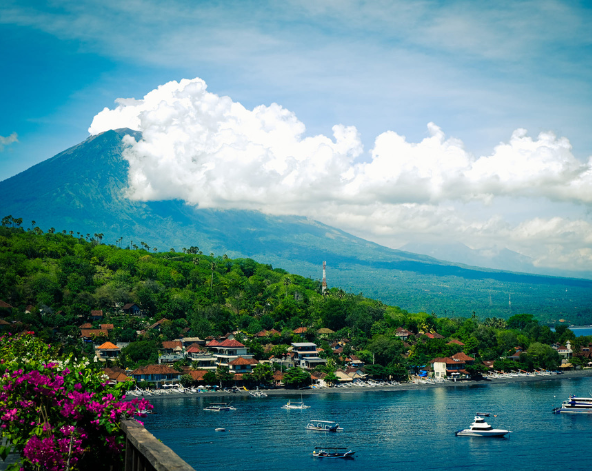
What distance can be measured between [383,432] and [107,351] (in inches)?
1061

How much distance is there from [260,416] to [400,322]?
1273 inches

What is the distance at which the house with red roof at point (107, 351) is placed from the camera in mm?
49031

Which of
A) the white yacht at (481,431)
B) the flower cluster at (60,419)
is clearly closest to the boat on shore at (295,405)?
the white yacht at (481,431)

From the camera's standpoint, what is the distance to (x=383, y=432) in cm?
3175

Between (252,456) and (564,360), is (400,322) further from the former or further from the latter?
(252,456)

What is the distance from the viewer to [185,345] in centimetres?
5378

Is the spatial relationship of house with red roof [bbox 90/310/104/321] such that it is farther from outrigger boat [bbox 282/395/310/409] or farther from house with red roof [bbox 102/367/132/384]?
outrigger boat [bbox 282/395/310/409]

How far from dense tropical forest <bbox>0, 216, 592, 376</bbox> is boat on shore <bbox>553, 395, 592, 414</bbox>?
15230 mm

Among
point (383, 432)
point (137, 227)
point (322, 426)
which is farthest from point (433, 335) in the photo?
point (137, 227)

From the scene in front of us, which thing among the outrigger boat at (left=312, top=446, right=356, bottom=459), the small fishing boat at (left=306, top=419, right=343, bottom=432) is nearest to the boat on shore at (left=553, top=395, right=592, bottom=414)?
the small fishing boat at (left=306, top=419, right=343, bottom=432)

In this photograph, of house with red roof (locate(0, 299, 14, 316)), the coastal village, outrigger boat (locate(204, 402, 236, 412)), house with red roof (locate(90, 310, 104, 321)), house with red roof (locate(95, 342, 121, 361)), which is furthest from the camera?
house with red roof (locate(90, 310, 104, 321))

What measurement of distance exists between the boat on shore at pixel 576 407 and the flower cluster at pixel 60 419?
1534 inches

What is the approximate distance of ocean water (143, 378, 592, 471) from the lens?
2614 centimetres

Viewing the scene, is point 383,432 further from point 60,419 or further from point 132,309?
point 132,309
